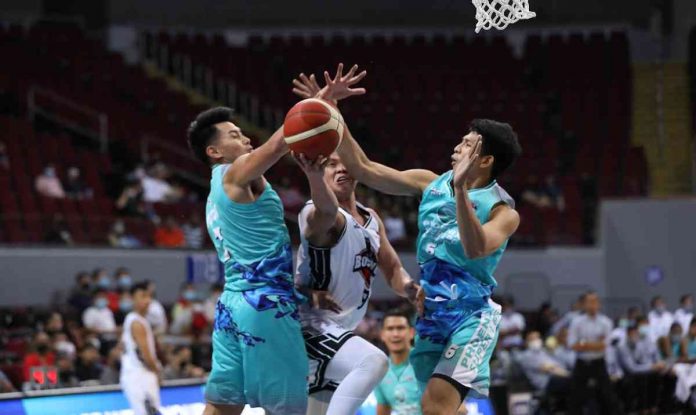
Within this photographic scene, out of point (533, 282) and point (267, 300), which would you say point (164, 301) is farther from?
point (267, 300)

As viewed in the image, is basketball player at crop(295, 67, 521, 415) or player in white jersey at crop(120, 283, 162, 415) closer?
basketball player at crop(295, 67, 521, 415)

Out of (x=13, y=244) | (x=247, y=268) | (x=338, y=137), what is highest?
(x=338, y=137)

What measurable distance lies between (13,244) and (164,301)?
2483 millimetres

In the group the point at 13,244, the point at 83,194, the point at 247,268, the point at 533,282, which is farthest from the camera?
the point at 533,282

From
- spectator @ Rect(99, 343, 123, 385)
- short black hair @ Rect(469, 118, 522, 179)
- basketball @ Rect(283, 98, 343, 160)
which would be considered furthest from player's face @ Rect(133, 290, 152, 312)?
basketball @ Rect(283, 98, 343, 160)

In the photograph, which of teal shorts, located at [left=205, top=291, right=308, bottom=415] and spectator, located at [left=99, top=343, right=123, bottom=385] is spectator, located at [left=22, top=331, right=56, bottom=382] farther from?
teal shorts, located at [left=205, top=291, right=308, bottom=415]

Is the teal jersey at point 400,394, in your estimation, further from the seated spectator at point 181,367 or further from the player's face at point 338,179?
the seated spectator at point 181,367

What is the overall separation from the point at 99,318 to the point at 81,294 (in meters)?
0.93

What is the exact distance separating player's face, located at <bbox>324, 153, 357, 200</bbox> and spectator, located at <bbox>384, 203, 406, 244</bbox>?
42.2 ft

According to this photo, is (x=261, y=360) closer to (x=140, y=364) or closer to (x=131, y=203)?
(x=140, y=364)

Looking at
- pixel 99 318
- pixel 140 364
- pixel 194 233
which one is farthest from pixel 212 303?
pixel 140 364

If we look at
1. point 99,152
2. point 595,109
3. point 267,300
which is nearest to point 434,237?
point 267,300

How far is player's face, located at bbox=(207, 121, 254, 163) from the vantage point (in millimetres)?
7219

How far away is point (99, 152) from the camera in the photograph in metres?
20.8
